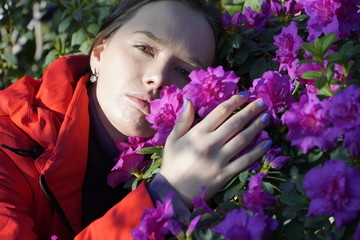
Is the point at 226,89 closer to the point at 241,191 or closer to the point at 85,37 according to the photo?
the point at 241,191

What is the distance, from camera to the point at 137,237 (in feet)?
4.83

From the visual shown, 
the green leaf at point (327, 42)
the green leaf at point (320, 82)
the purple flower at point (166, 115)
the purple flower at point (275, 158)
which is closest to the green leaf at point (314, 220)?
the purple flower at point (275, 158)

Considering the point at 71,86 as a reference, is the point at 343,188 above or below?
above

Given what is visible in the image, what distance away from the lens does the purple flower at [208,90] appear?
5.77ft

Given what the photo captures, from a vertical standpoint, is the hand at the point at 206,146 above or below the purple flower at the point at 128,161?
above

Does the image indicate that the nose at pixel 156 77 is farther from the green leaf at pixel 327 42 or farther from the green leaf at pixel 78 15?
the green leaf at pixel 78 15

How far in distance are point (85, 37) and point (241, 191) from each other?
179 cm

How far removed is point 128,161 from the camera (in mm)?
1980

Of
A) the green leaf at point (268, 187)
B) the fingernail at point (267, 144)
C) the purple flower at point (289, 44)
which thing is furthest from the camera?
the purple flower at point (289, 44)

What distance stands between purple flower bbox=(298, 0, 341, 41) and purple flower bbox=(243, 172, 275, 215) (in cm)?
52

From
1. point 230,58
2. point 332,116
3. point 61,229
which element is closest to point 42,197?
point 61,229

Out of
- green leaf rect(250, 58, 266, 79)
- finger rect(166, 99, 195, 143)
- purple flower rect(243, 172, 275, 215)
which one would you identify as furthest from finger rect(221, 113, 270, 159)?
green leaf rect(250, 58, 266, 79)

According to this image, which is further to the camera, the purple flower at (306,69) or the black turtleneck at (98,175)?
the black turtleneck at (98,175)

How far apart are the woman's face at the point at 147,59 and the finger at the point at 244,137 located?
0.41 m
